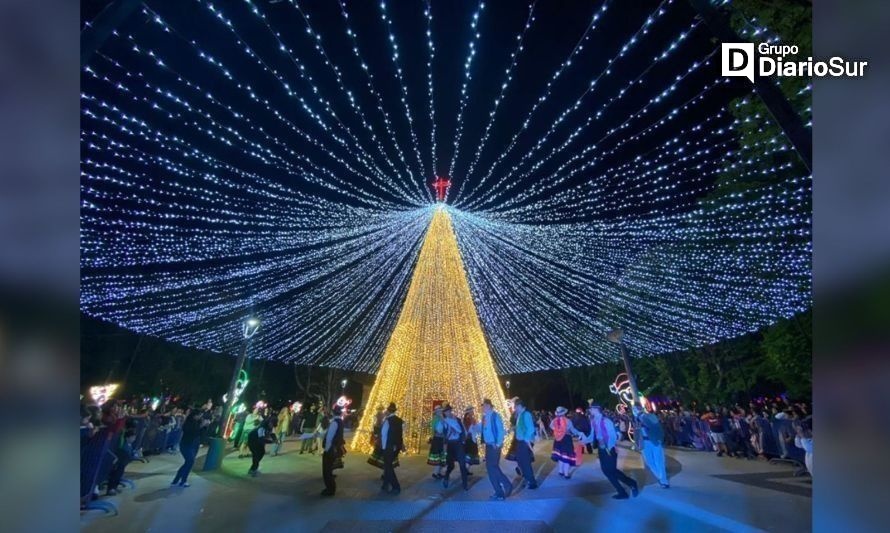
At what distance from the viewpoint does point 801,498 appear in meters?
8.22

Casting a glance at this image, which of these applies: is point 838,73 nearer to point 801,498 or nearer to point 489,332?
point 801,498

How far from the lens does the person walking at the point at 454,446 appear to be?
1013cm

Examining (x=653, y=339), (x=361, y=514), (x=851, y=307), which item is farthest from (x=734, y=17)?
(x=653, y=339)

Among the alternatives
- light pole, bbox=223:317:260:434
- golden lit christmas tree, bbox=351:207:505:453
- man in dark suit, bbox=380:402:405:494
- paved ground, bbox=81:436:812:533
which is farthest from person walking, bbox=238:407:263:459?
man in dark suit, bbox=380:402:405:494

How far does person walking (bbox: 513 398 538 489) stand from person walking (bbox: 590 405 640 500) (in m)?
1.66

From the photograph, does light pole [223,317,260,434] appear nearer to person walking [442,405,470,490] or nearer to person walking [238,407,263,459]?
person walking [238,407,263,459]

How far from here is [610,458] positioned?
8.65 metres

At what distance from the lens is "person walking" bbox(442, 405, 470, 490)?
10.1 metres

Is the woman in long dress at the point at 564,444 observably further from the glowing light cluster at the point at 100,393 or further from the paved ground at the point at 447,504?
the glowing light cluster at the point at 100,393

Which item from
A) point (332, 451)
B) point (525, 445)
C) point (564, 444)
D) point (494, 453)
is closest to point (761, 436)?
point (564, 444)

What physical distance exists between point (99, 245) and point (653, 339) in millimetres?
22219

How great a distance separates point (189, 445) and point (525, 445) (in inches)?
259

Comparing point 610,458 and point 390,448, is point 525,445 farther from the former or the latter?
point 390,448

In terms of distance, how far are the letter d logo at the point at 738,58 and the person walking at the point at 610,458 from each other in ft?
20.5
